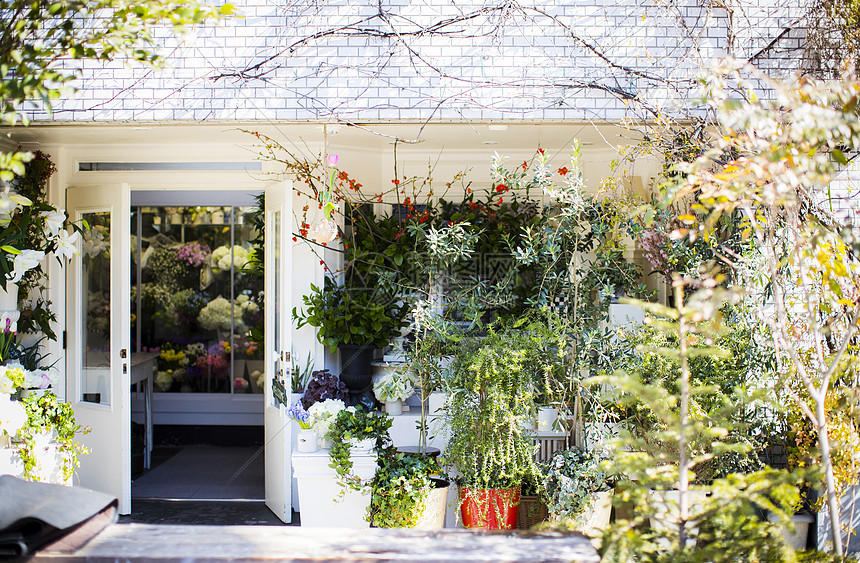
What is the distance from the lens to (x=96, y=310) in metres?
5.20

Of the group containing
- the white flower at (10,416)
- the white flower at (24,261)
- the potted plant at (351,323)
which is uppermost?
the white flower at (24,261)

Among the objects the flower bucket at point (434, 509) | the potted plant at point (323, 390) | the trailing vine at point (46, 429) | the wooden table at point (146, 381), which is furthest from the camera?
the wooden table at point (146, 381)

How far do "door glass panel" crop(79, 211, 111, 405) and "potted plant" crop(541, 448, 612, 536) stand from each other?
119 inches

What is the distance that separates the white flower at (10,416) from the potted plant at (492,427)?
7.89ft

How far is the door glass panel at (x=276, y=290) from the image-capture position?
5.06 m

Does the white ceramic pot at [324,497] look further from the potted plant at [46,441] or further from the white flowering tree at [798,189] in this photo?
the white flowering tree at [798,189]

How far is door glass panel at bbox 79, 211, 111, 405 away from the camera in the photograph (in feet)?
16.8

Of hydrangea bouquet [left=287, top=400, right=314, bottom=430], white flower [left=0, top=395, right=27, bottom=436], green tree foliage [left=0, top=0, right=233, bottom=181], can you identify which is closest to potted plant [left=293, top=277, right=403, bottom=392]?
hydrangea bouquet [left=287, top=400, right=314, bottom=430]

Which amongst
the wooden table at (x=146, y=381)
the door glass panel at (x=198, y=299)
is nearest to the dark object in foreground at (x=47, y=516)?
the wooden table at (x=146, y=381)

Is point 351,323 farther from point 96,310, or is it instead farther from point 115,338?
point 96,310

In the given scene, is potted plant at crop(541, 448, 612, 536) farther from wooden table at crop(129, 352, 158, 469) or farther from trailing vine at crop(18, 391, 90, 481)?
wooden table at crop(129, 352, 158, 469)

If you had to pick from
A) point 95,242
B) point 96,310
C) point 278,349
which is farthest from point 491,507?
point 95,242

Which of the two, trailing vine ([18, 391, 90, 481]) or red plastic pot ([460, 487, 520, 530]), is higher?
trailing vine ([18, 391, 90, 481])

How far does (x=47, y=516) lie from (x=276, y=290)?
282 centimetres
